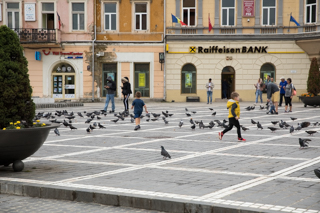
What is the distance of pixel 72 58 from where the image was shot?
3509 cm

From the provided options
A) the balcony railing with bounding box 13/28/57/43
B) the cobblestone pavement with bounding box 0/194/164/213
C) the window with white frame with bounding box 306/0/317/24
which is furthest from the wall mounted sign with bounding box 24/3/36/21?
the cobblestone pavement with bounding box 0/194/164/213

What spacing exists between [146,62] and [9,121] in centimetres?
2810

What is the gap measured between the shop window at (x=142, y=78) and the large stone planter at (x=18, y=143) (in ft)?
91.6

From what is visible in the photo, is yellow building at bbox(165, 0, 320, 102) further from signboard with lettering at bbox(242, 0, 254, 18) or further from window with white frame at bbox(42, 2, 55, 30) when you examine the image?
window with white frame at bbox(42, 2, 55, 30)

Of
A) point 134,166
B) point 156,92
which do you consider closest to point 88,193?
point 134,166

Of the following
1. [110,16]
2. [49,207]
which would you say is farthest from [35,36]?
[49,207]

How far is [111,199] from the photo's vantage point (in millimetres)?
5922

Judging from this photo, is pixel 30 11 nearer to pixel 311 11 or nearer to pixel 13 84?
pixel 311 11

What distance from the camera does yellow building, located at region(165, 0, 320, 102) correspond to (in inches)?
1336

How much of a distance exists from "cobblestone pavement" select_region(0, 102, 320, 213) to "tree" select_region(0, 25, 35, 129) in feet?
2.86

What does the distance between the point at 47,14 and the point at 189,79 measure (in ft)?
36.4

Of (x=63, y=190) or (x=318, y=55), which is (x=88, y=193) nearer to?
Answer: (x=63, y=190)

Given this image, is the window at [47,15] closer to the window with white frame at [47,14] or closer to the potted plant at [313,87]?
the window with white frame at [47,14]

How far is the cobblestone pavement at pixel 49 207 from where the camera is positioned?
5703mm
